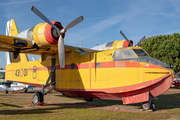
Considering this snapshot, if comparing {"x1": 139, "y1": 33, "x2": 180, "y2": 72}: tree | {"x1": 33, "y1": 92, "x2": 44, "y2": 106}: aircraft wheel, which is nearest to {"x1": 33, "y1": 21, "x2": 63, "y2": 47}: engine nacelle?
{"x1": 33, "y1": 92, "x2": 44, "y2": 106}: aircraft wheel

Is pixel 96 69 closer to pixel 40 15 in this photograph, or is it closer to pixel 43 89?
pixel 43 89

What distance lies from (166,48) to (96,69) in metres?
25.2

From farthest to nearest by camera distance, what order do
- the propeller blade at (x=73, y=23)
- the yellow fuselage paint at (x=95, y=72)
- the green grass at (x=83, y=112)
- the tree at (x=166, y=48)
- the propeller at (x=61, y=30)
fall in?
the tree at (x=166, y=48) < the propeller blade at (x=73, y=23) < the propeller at (x=61, y=30) < the yellow fuselage paint at (x=95, y=72) < the green grass at (x=83, y=112)

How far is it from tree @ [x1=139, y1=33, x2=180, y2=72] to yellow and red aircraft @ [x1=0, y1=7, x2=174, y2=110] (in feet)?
77.9

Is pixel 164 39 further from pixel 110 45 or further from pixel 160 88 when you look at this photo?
pixel 160 88

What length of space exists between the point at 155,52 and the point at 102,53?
24635mm

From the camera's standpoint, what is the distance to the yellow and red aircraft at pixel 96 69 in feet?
34.4

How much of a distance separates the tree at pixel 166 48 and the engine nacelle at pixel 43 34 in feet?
85.9

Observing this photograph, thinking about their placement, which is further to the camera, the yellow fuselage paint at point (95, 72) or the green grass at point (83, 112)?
the yellow fuselage paint at point (95, 72)

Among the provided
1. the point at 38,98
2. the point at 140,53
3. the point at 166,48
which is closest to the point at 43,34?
the point at 38,98

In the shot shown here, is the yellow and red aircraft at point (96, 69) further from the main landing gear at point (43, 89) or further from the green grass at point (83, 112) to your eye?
the green grass at point (83, 112)

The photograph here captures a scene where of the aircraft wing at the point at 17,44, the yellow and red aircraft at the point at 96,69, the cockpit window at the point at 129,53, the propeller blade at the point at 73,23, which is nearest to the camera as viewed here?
the yellow and red aircraft at the point at 96,69

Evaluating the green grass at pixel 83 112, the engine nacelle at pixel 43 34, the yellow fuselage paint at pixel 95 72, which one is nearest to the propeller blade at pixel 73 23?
the engine nacelle at pixel 43 34

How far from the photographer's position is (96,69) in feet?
Result: 39.8
